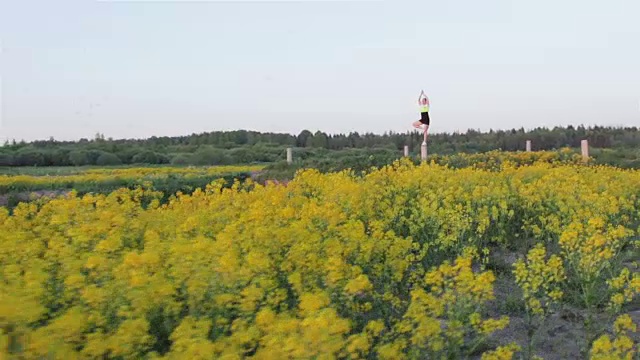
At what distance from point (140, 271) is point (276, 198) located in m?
3.97

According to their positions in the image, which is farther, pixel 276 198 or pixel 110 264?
pixel 276 198

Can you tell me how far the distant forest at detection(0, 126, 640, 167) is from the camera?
31.3 metres

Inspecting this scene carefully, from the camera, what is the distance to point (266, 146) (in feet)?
139

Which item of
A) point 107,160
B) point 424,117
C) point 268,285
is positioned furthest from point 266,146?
point 268,285

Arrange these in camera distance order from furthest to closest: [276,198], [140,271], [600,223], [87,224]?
[276,198] → [600,223] → [87,224] → [140,271]

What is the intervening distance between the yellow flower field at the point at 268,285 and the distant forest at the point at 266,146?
52.5ft

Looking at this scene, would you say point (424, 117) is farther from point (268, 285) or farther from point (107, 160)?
point (268, 285)

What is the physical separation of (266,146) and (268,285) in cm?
3926

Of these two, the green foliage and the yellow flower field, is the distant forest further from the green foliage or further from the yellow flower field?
the yellow flower field

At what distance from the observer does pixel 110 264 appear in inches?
133

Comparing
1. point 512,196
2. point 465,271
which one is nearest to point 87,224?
point 465,271

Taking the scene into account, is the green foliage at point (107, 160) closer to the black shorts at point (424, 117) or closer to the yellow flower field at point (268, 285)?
the black shorts at point (424, 117)

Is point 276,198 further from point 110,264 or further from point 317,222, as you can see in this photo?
point 110,264

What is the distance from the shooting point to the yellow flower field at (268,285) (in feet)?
7.80
